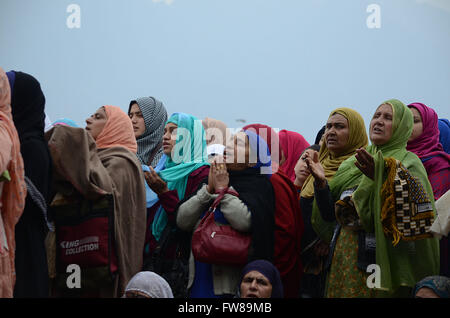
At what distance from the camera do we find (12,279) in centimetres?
354

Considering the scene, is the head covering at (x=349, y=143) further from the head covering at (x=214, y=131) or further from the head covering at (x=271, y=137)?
the head covering at (x=214, y=131)

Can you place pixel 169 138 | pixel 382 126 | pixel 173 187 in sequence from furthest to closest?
pixel 169 138 → pixel 173 187 → pixel 382 126

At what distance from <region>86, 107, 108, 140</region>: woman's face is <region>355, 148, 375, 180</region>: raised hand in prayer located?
2.00 meters

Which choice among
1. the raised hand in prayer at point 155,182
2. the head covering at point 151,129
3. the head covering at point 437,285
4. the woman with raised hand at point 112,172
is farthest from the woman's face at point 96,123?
the head covering at point 437,285

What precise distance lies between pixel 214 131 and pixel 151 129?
1.96ft

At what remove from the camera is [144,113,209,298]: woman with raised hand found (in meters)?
4.98

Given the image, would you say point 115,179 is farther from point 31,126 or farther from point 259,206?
point 259,206

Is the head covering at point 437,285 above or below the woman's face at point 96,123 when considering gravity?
below

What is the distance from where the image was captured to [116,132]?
5035 mm

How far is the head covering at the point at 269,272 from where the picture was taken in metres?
4.37

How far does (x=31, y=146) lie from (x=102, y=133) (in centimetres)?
113

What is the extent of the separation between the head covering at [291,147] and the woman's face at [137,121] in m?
1.32

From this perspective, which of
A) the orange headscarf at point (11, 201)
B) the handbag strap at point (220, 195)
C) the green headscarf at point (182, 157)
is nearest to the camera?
the orange headscarf at point (11, 201)

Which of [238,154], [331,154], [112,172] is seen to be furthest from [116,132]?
[331,154]
